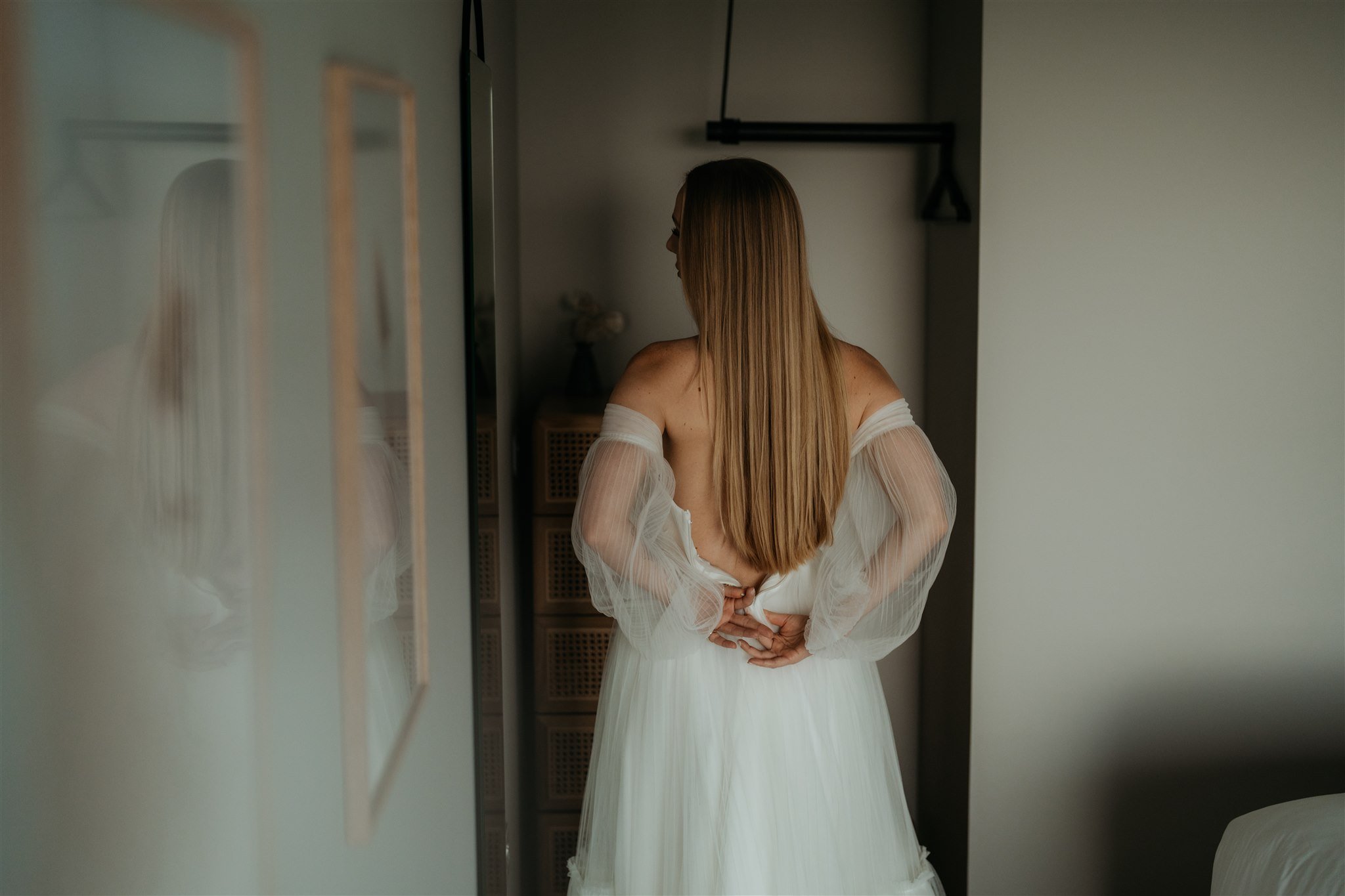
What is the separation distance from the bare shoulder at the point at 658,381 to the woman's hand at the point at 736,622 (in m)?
0.33

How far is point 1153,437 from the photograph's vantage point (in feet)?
6.77

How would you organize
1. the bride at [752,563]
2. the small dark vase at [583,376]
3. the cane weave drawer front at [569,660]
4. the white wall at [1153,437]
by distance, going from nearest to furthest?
the bride at [752,563] < the white wall at [1153,437] < the cane weave drawer front at [569,660] < the small dark vase at [583,376]

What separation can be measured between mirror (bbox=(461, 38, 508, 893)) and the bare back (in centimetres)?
25

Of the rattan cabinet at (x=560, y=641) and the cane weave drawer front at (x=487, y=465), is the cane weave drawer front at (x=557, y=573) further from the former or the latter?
the cane weave drawer front at (x=487, y=465)

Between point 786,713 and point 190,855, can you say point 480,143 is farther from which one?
point 190,855

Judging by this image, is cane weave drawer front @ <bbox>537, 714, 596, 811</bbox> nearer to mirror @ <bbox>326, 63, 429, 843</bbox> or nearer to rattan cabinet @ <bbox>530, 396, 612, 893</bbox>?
rattan cabinet @ <bbox>530, 396, 612, 893</bbox>

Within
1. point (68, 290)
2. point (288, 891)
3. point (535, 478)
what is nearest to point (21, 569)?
point (68, 290)

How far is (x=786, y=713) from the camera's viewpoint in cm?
167

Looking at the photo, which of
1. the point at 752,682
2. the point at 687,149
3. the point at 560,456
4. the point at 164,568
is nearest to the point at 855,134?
the point at 687,149

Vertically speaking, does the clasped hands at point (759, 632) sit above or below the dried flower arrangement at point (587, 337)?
below

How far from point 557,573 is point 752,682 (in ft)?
2.21

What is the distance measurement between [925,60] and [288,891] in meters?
2.42

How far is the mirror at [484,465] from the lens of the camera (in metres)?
1.35

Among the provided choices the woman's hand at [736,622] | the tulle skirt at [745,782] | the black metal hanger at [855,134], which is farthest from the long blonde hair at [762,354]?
the black metal hanger at [855,134]
